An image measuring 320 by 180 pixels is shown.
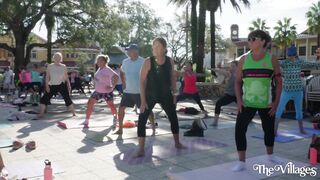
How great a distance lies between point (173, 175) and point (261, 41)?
1.93 m

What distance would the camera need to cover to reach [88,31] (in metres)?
29.8

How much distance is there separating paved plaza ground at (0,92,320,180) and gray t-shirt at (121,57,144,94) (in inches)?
34.9

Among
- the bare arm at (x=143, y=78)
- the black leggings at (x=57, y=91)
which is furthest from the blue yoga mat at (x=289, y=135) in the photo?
the black leggings at (x=57, y=91)

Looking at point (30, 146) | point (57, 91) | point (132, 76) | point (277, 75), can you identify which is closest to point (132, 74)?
point (132, 76)

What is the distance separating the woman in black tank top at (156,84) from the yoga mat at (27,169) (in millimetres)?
1298

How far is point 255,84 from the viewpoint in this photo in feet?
16.7

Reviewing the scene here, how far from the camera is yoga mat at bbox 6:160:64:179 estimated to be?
5008mm

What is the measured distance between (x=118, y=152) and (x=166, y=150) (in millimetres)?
743

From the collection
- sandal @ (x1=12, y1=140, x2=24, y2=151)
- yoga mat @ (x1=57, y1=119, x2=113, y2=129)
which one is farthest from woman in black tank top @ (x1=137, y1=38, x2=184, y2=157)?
yoga mat @ (x1=57, y1=119, x2=113, y2=129)

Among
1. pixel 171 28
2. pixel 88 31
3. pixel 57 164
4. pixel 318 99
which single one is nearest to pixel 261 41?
pixel 57 164

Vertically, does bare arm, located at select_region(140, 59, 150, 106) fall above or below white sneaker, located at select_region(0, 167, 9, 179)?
above

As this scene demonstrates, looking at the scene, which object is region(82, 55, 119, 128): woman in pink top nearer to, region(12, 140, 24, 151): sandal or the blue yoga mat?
region(12, 140, 24, 151): sandal

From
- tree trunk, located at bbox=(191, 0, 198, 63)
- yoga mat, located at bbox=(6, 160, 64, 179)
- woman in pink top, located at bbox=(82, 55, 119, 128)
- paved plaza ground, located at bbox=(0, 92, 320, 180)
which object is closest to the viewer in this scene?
yoga mat, located at bbox=(6, 160, 64, 179)

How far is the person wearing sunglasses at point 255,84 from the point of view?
16.6 feet
